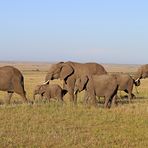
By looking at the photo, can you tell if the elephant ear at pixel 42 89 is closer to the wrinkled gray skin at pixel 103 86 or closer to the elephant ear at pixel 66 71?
the elephant ear at pixel 66 71

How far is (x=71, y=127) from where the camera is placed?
1189 cm

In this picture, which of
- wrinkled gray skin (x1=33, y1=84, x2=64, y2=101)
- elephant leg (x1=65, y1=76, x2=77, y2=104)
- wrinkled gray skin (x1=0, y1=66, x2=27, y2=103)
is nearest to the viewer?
Result: wrinkled gray skin (x1=0, y1=66, x2=27, y2=103)

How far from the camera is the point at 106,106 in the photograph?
16.8 meters

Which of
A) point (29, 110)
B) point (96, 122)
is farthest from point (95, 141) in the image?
point (29, 110)

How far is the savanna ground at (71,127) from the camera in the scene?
992cm

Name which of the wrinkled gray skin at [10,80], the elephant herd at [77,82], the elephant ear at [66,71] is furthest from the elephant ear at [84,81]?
the wrinkled gray skin at [10,80]

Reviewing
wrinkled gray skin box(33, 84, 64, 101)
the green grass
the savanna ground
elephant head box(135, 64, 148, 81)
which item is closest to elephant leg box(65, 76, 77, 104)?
wrinkled gray skin box(33, 84, 64, 101)

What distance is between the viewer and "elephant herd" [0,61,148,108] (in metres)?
17.4

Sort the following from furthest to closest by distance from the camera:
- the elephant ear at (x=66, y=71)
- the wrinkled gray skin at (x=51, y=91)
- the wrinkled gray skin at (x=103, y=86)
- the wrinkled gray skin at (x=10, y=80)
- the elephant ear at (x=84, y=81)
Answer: the wrinkled gray skin at (x=51, y=91) → the elephant ear at (x=66, y=71) → the wrinkled gray skin at (x=10, y=80) → the elephant ear at (x=84, y=81) → the wrinkled gray skin at (x=103, y=86)

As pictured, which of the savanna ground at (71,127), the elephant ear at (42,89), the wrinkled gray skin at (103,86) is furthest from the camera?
the elephant ear at (42,89)

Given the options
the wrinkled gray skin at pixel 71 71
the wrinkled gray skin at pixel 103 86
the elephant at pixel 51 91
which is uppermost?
the wrinkled gray skin at pixel 71 71

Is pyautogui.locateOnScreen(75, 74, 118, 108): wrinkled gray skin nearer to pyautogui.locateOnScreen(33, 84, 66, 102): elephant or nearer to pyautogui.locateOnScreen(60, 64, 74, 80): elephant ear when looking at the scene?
pyautogui.locateOnScreen(60, 64, 74, 80): elephant ear

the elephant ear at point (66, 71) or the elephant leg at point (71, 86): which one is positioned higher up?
the elephant ear at point (66, 71)

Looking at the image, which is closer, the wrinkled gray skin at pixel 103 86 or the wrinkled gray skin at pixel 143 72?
the wrinkled gray skin at pixel 103 86
